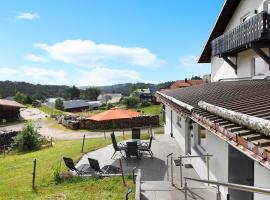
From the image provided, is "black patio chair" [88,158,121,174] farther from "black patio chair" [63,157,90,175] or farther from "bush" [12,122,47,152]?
"bush" [12,122,47,152]

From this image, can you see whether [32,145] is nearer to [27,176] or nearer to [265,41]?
[27,176]

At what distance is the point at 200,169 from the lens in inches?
477

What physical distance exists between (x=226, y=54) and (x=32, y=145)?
58.2 feet

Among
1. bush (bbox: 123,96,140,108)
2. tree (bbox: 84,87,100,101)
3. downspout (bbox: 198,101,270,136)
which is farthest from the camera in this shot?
tree (bbox: 84,87,100,101)

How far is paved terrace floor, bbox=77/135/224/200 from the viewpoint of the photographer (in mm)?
9727

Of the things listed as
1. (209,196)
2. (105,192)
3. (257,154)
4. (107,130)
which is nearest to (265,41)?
(209,196)

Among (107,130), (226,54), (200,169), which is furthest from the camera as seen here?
(107,130)

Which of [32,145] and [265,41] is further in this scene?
[32,145]

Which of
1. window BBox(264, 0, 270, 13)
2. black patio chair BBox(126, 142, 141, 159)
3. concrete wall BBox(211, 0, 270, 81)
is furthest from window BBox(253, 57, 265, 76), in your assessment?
black patio chair BBox(126, 142, 141, 159)

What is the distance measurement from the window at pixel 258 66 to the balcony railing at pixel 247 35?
3.95ft

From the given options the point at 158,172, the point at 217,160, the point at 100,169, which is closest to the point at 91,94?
the point at 100,169

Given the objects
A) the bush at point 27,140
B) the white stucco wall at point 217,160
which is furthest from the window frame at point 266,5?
the bush at point 27,140

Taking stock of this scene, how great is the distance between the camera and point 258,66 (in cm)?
1484

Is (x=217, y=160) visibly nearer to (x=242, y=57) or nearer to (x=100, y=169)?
(x=100, y=169)
